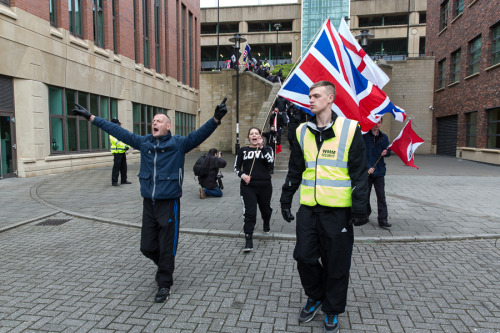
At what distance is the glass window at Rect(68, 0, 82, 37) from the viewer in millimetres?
15656

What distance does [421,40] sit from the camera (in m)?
50.2

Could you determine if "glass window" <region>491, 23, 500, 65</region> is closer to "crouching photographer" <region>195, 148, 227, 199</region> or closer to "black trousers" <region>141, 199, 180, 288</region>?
"crouching photographer" <region>195, 148, 227, 199</region>

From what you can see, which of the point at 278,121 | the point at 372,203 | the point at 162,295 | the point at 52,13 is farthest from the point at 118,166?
the point at 162,295

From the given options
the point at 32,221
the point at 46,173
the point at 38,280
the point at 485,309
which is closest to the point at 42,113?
the point at 46,173

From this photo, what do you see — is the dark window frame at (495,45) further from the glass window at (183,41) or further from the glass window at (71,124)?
the glass window at (183,41)

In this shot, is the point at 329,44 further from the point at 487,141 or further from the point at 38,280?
the point at 487,141

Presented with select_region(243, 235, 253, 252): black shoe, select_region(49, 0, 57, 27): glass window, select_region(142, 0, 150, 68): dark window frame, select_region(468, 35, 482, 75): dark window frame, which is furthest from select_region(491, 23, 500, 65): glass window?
select_region(49, 0, 57, 27): glass window

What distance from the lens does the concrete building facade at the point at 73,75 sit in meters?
12.7

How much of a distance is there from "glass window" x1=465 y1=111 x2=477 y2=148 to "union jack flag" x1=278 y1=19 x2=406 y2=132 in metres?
18.2

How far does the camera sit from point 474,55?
2105cm

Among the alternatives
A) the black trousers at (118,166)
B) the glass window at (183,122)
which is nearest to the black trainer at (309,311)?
the black trousers at (118,166)

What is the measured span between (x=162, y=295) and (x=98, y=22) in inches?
684

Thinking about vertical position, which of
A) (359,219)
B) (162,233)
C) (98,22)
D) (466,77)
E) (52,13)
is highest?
(98,22)

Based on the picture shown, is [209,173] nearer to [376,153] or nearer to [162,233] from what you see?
[376,153]
